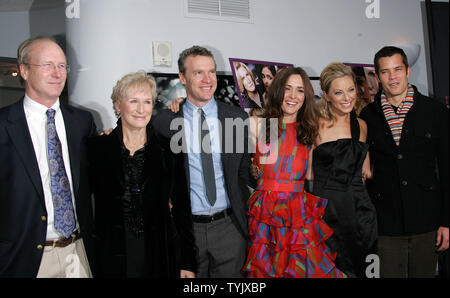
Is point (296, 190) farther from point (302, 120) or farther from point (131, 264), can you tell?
point (131, 264)

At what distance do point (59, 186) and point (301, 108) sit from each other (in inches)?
64.1

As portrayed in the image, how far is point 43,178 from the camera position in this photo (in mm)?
2180

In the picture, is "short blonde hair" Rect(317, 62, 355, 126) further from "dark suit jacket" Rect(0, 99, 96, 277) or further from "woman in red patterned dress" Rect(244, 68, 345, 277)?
"dark suit jacket" Rect(0, 99, 96, 277)

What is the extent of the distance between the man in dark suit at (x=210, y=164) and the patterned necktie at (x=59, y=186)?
0.63 m

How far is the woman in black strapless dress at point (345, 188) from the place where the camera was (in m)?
2.61

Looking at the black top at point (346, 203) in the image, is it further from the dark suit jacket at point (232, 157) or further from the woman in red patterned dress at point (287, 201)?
the dark suit jacket at point (232, 157)

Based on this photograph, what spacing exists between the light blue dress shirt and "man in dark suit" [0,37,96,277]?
0.63 metres

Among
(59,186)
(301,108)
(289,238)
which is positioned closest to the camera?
(59,186)

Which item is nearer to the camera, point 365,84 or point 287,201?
point 287,201
